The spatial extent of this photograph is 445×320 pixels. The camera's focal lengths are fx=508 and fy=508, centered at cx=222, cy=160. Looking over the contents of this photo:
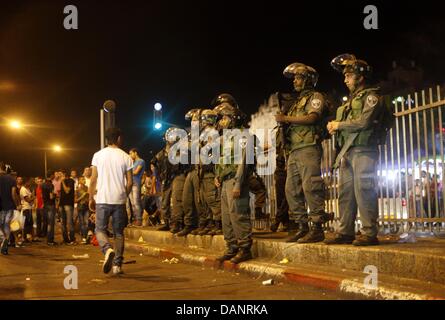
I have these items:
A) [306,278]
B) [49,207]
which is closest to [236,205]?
[306,278]

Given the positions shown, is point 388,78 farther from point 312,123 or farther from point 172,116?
point 312,123

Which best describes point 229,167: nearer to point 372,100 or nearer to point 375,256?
point 372,100

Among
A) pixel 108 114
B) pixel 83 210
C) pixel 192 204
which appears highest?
pixel 108 114

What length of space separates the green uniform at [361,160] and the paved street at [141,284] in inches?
45.1

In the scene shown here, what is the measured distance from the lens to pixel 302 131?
272 inches

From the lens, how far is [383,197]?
27.6 feet

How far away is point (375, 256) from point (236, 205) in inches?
84.7

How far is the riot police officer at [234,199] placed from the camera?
7.08 meters

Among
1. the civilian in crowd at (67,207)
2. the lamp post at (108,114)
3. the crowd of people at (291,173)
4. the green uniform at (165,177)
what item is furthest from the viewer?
the civilian in crowd at (67,207)

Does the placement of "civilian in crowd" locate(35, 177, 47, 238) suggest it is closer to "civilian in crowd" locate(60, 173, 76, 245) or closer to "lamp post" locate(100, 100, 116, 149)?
"civilian in crowd" locate(60, 173, 76, 245)

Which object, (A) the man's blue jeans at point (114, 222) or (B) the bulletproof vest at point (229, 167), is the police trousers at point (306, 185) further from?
(A) the man's blue jeans at point (114, 222)

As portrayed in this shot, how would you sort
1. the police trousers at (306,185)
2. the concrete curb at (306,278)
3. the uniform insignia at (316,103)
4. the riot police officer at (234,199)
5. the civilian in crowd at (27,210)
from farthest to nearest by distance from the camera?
the civilian in crowd at (27,210) → the riot police officer at (234,199) → the uniform insignia at (316,103) → the police trousers at (306,185) → the concrete curb at (306,278)

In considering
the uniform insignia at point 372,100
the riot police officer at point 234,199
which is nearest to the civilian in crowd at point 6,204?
the riot police officer at point 234,199
